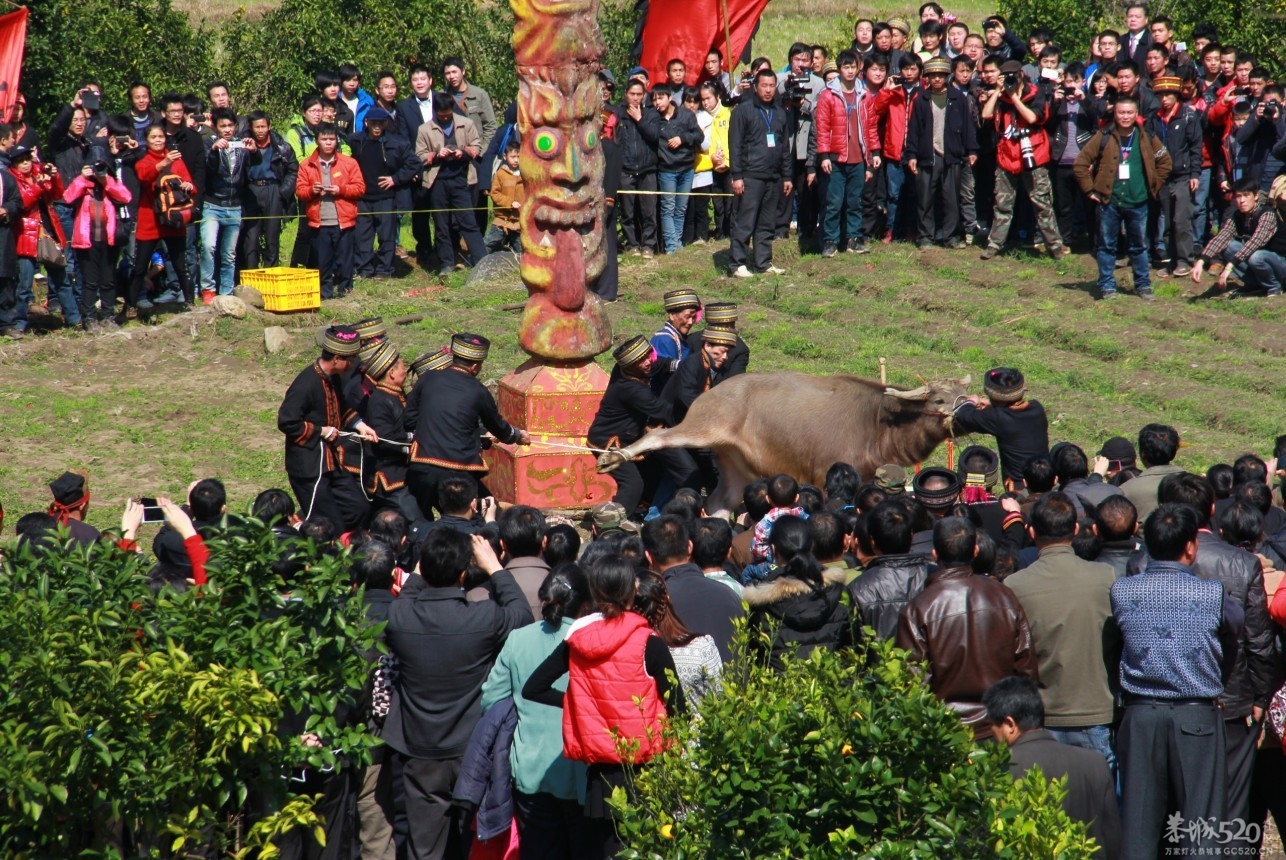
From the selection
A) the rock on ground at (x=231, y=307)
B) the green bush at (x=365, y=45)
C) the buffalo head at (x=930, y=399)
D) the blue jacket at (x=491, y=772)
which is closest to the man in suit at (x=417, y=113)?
the rock on ground at (x=231, y=307)

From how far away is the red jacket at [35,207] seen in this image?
14.9 m

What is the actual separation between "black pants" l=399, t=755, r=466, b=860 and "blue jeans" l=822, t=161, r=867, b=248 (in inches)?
499

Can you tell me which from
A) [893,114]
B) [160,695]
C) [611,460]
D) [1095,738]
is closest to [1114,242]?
[893,114]

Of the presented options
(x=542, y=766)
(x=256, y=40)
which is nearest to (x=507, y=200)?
(x=256, y=40)

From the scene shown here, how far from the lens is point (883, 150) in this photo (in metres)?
18.2

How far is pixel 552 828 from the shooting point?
621cm

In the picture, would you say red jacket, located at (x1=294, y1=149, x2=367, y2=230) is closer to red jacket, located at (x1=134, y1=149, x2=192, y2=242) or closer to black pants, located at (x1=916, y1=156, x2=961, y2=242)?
red jacket, located at (x1=134, y1=149, x2=192, y2=242)

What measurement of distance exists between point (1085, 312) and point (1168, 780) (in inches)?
415

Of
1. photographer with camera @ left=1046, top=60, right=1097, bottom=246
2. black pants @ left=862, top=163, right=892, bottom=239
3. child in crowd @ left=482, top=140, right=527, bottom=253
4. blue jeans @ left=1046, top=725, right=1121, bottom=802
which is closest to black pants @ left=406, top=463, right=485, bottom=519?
Result: blue jeans @ left=1046, top=725, right=1121, bottom=802

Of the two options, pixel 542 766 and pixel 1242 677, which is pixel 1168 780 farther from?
pixel 542 766

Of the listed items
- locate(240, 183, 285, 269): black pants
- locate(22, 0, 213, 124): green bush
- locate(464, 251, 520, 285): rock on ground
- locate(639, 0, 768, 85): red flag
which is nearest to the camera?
locate(240, 183, 285, 269): black pants

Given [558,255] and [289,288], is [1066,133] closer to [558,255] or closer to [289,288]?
[558,255]

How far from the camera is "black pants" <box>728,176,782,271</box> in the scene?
17688mm

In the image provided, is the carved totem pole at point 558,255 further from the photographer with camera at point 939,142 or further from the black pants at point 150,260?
the photographer with camera at point 939,142
